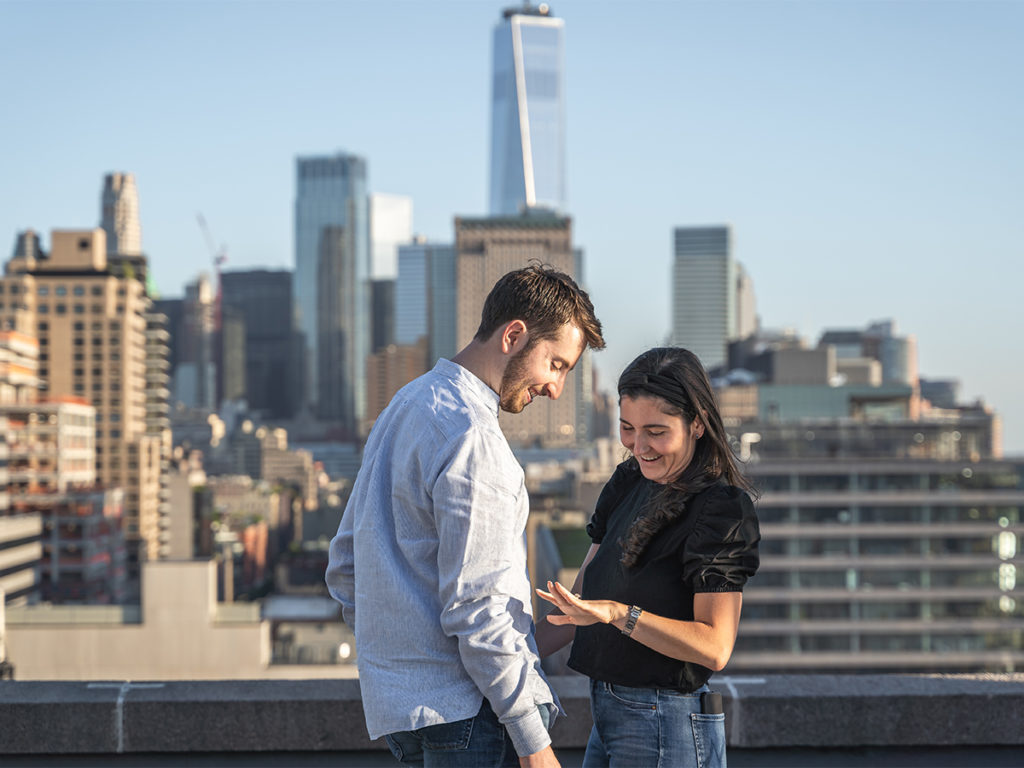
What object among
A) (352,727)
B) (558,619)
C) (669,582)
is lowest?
(352,727)

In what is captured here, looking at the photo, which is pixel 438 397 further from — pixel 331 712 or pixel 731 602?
pixel 331 712

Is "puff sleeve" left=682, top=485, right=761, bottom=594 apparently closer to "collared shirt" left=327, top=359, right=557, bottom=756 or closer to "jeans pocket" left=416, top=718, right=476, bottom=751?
"collared shirt" left=327, top=359, right=557, bottom=756

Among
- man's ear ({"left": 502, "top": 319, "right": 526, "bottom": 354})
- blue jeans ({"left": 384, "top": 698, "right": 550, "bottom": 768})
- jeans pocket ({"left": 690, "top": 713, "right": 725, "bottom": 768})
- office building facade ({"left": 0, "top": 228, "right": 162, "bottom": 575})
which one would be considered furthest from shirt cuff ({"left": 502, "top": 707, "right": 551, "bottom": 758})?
office building facade ({"left": 0, "top": 228, "right": 162, "bottom": 575})

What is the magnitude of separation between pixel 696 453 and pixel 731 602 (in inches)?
18.6

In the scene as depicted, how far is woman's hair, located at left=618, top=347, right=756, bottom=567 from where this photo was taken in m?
3.04

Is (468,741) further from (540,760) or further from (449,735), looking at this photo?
(540,760)

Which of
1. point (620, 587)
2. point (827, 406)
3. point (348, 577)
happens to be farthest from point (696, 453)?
point (827, 406)

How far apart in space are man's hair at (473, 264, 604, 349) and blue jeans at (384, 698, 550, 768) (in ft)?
3.24

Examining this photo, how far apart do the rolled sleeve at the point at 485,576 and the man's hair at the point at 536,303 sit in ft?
1.19

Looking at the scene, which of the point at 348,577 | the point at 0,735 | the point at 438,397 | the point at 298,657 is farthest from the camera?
the point at 298,657

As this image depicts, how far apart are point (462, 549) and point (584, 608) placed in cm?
39

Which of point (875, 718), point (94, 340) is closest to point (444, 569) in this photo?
point (875, 718)

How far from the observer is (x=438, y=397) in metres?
2.77

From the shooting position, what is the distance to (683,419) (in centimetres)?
309
